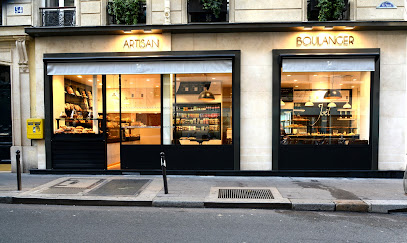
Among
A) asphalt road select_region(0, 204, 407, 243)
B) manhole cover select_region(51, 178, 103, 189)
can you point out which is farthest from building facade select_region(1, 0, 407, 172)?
asphalt road select_region(0, 204, 407, 243)

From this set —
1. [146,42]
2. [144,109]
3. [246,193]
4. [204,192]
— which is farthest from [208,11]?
[246,193]

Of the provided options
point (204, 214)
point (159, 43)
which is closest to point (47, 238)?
point (204, 214)

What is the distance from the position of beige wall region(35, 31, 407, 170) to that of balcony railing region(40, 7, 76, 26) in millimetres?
772

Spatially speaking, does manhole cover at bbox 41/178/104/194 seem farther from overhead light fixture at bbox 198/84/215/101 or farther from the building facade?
overhead light fixture at bbox 198/84/215/101

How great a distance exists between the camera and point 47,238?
15.5 ft

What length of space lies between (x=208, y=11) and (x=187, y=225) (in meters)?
7.06

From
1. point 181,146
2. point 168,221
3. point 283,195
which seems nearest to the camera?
A: point 168,221

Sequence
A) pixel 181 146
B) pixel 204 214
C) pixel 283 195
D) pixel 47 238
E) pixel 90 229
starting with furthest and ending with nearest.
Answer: pixel 181 146 < pixel 283 195 < pixel 204 214 < pixel 90 229 < pixel 47 238

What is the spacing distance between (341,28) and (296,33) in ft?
4.59

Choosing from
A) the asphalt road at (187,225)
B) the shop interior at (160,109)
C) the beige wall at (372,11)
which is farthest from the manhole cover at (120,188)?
the beige wall at (372,11)

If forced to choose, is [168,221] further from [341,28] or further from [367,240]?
[341,28]

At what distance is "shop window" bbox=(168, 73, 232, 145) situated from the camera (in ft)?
32.1

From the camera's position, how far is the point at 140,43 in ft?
31.4

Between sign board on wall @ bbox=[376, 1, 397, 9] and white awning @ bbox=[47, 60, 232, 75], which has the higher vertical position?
sign board on wall @ bbox=[376, 1, 397, 9]
